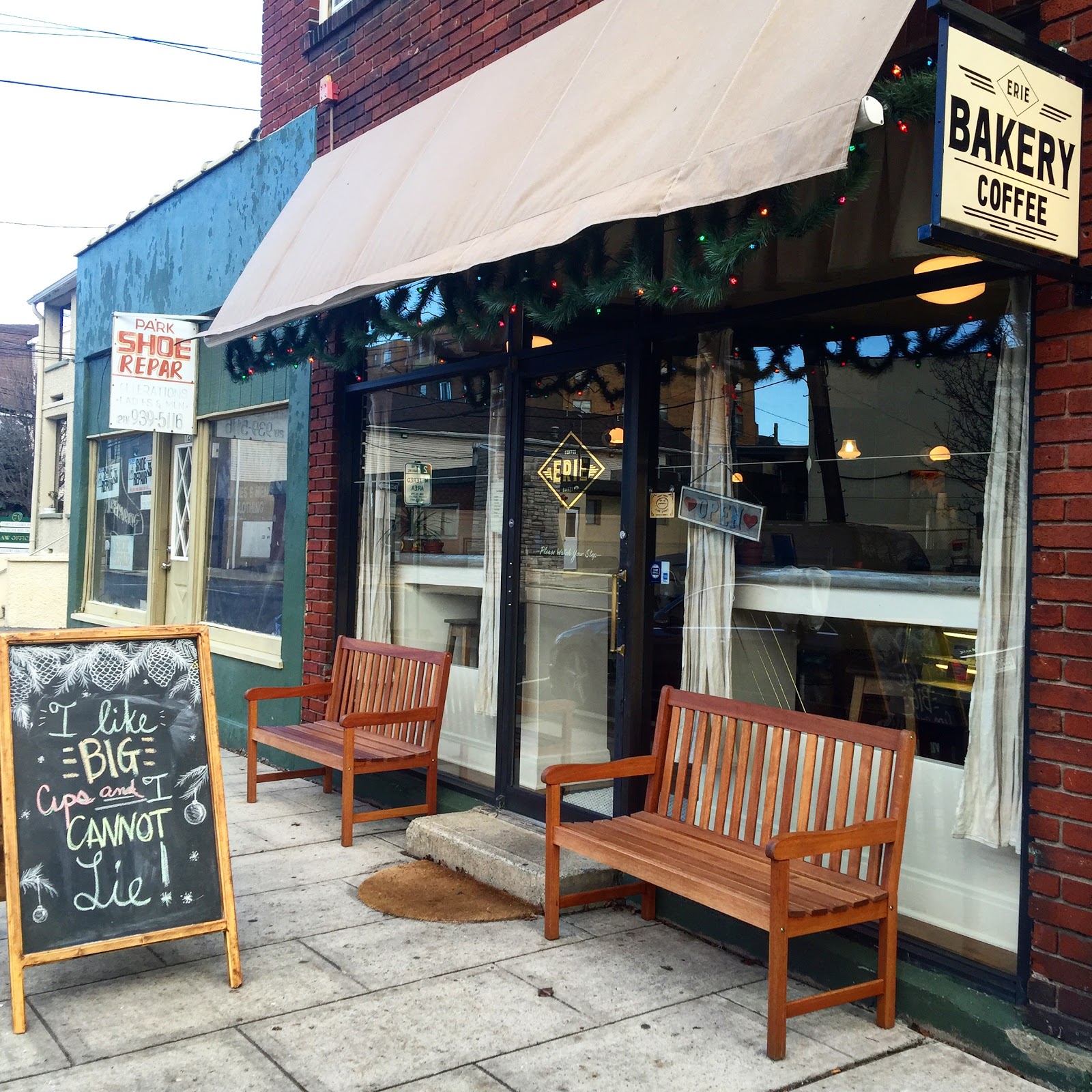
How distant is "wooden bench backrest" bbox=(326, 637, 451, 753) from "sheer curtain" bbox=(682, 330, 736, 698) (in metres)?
1.64

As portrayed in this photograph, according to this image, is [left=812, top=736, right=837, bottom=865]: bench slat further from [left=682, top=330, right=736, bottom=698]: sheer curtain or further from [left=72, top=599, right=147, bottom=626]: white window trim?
[left=72, top=599, right=147, bottom=626]: white window trim

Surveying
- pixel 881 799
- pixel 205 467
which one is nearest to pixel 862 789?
pixel 881 799

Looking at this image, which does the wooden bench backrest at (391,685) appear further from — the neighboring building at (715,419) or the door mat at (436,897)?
the door mat at (436,897)

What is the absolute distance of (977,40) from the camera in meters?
2.88

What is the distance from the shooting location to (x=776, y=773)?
13.0 ft

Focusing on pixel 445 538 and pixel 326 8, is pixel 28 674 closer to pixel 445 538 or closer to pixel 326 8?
pixel 445 538

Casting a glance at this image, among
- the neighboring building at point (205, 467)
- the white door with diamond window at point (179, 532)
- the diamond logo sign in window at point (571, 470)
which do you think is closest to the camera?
the diamond logo sign in window at point (571, 470)

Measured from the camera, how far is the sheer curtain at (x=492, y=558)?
5957 mm

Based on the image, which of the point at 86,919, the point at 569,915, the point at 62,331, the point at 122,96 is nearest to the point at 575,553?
the point at 569,915

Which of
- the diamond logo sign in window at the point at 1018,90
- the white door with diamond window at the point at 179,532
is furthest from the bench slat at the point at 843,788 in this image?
the white door with diamond window at the point at 179,532

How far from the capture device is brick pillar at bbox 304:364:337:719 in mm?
7203

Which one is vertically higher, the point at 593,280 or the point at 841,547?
the point at 593,280

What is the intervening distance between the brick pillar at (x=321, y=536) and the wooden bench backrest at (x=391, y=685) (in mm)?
394

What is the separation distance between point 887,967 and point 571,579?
249 centimetres
